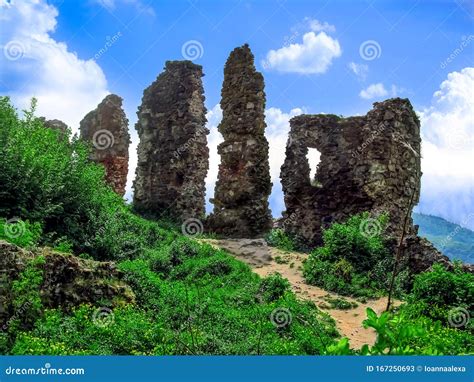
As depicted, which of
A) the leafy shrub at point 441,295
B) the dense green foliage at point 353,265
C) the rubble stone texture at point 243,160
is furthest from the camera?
the rubble stone texture at point 243,160

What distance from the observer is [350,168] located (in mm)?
20797

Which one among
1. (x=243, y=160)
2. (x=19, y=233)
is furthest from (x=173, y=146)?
(x=19, y=233)

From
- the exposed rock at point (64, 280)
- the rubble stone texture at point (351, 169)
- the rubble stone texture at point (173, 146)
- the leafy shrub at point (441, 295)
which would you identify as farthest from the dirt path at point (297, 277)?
the rubble stone texture at point (173, 146)

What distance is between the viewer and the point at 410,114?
20.0m

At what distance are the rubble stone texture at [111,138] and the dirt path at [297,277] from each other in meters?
9.09

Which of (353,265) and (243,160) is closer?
(353,265)

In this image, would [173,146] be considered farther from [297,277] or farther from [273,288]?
[273,288]

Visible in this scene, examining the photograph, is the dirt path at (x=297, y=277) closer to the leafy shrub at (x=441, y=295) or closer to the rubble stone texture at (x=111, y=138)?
the leafy shrub at (x=441, y=295)

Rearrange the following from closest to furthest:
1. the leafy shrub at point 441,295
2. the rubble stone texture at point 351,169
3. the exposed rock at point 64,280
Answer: the exposed rock at point 64,280
the leafy shrub at point 441,295
the rubble stone texture at point 351,169

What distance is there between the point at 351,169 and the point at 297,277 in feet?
23.9

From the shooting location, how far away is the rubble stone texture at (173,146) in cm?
2295

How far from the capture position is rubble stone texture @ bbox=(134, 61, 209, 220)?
23.0m

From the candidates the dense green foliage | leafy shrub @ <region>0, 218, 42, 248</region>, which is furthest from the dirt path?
leafy shrub @ <region>0, 218, 42, 248</region>

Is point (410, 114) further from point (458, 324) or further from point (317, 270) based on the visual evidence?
point (458, 324)
